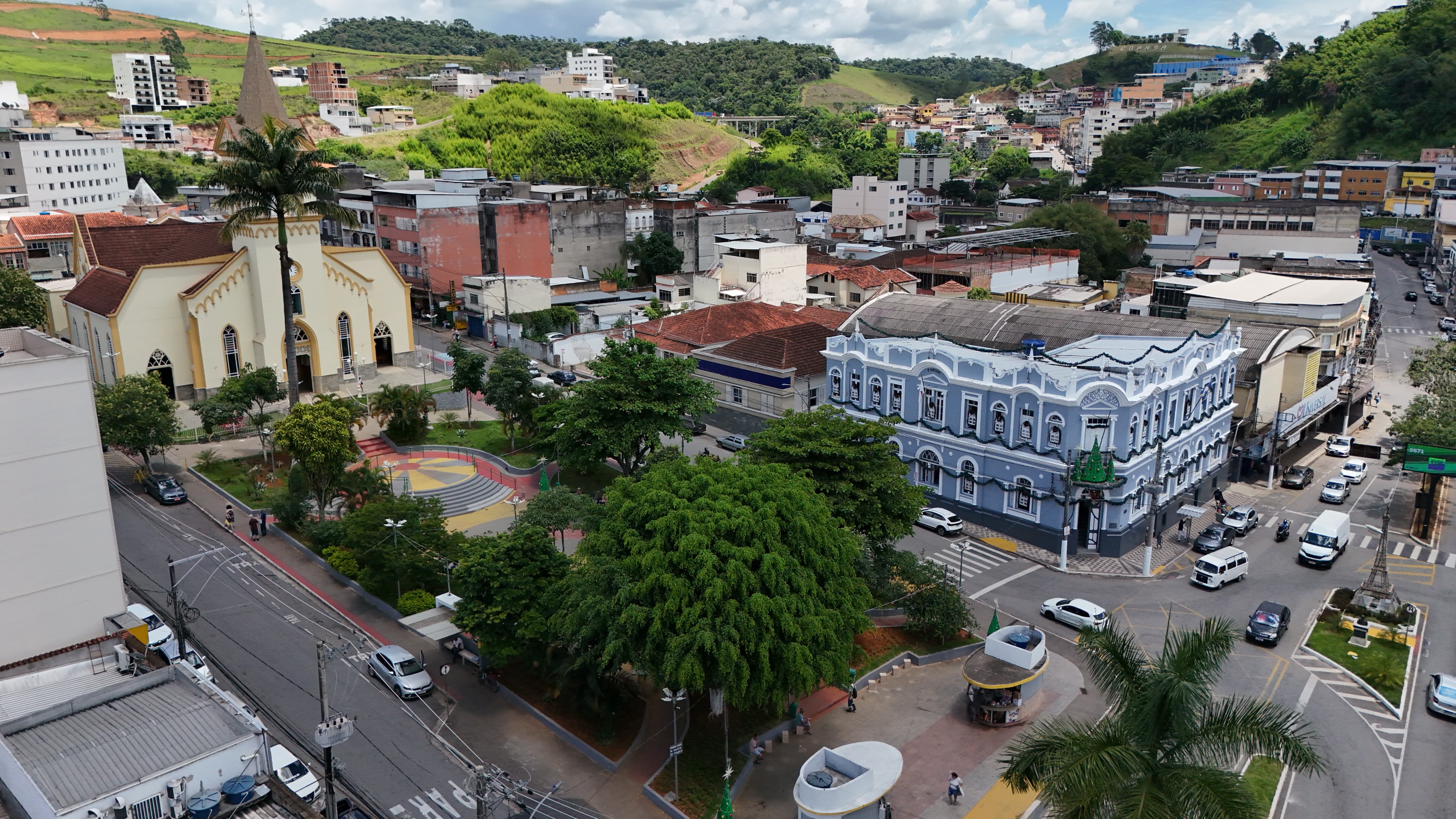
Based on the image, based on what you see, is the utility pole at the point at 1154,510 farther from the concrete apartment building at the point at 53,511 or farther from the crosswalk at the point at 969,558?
the concrete apartment building at the point at 53,511

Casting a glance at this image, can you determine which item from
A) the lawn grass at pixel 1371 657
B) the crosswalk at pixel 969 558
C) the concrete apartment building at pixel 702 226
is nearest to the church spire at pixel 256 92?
the concrete apartment building at pixel 702 226

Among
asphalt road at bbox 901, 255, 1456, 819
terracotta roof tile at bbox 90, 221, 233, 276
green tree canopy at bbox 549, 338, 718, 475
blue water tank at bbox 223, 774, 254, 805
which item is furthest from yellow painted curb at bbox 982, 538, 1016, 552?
terracotta roof tile at bbox 90, 221, 233, 276

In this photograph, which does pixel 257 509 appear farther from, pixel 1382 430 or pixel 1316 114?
pixel 1316 114

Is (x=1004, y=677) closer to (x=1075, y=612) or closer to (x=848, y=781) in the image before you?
(x=848, y=781)

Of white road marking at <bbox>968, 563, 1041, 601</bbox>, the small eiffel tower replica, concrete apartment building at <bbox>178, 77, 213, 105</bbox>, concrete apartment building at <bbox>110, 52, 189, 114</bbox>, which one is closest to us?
the small eiffel tower replica

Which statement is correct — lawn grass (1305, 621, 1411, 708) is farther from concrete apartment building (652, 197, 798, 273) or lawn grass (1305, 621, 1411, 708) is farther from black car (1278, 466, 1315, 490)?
concrete apartment building (652, 197, 798, 273)

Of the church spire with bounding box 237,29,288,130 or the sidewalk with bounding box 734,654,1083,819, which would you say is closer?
the sidewalk with bounding box 734,654,1083,819
